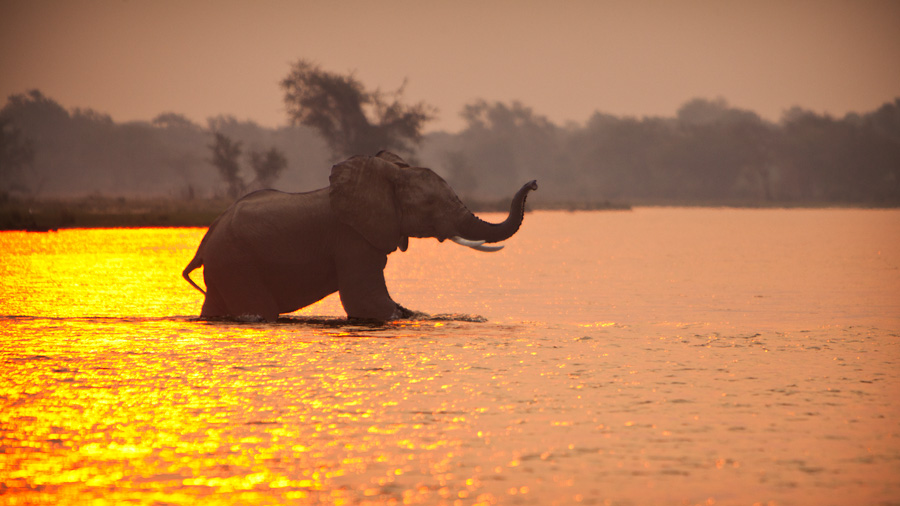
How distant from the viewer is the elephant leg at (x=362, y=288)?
1169 cm

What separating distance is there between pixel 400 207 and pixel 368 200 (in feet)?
1.45

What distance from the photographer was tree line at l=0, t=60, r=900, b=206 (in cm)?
7394

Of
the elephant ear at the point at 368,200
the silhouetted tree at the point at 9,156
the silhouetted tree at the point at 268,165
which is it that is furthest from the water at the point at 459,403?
the silhouetted tree at the point at 9,156

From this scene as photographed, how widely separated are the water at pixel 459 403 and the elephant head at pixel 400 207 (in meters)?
0.97

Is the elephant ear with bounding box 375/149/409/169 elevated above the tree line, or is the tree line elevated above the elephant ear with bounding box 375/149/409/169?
the tree line

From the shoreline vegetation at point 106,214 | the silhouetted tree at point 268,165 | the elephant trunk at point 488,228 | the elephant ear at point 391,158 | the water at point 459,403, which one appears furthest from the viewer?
the silhouetted tree at point 268,165

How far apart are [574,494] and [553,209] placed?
74425mm

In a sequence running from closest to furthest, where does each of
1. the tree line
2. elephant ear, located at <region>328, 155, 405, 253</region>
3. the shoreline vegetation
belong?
elephant ear, located at <region>328, 155, 405, 253</region>
the shoreline vegetation
the tree line

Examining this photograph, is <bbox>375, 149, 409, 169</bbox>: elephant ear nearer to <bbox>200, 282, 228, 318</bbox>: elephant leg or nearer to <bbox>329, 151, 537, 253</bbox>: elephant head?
<bbox>329, 151, 537, 253</bbox>: elephant head

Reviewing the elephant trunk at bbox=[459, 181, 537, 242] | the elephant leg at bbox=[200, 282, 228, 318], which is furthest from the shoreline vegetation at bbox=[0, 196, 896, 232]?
the elephant trunk at bbox=[459, 181, 537, 242]

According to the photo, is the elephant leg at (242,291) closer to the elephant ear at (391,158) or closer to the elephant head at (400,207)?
the elephant head at (400,207)

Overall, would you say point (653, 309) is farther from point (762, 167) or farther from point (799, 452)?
point (762, 167)

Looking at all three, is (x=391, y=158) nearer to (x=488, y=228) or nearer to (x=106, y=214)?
(x=488, y=228)

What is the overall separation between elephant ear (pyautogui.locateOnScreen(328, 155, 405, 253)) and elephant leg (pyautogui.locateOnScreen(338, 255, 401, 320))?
0.25 m
